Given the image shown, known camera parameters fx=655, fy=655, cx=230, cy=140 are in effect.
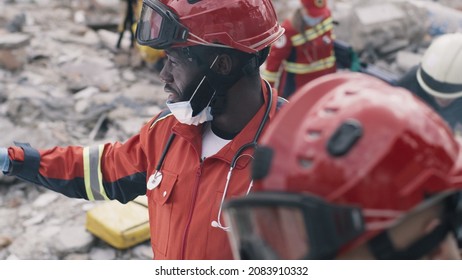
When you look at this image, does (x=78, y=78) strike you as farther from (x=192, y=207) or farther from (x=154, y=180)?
(x=192, y=207)

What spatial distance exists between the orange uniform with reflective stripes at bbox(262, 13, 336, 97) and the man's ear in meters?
3.38

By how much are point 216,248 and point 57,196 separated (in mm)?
3377

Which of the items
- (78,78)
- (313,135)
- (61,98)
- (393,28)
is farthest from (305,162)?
(393,28)

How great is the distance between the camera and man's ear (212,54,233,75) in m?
2.61

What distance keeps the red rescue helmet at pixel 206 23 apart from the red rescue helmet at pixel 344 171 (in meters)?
1.10

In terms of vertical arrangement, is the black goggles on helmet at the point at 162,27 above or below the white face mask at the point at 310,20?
above

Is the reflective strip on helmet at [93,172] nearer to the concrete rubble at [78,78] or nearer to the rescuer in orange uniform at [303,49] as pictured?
the concrete rubble at [78,78]

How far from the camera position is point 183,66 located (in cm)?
262

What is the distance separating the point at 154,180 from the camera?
258cm

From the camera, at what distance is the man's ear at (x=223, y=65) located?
261cm

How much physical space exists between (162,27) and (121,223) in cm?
247

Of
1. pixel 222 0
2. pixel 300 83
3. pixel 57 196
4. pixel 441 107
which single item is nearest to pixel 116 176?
pixel 222 0

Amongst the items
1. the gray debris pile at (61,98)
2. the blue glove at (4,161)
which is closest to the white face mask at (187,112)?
the blue glove at (4,161)

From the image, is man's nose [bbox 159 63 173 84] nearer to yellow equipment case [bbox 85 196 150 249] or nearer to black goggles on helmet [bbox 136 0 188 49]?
black goggles on helmet [bbox 136 0 188 49]
